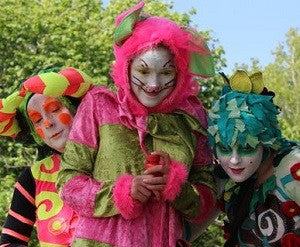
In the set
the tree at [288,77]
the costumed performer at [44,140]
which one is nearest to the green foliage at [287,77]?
the tree at [288,77]

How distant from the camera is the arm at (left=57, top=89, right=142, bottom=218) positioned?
111 inches

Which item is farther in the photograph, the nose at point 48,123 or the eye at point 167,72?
the nose at point 48,123

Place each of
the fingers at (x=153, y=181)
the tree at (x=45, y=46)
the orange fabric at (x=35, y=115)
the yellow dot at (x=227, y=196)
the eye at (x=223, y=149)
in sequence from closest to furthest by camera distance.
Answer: the fingers at (x=153, y=181)
the eye at (x=223, y=149)
the yellow dot at (x=227, y=196)
the orange fabric at (x=35, y=115)
the tree at (x=45, y=46)

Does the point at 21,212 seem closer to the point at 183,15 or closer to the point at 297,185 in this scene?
the point at 297,185

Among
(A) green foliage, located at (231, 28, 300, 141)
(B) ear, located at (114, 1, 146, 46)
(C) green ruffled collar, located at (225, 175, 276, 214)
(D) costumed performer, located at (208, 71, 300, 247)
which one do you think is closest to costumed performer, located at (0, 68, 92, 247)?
(B) ear, located at (114, 1, 146, 46)

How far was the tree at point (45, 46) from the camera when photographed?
8.09 metres

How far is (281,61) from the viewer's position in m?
25.5

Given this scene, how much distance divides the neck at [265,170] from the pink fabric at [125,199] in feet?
1.76

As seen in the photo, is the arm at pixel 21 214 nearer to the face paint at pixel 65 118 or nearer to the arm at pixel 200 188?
the face paint at pixel 65 118

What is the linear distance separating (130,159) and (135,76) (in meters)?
0.32

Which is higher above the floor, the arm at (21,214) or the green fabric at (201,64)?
the green fabric at (201,64)

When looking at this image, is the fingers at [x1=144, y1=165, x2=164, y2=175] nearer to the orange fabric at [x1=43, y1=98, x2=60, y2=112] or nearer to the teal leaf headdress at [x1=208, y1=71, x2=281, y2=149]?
the teal leaf headdress at [x1=208, y1=71, x2=281, y2=149]

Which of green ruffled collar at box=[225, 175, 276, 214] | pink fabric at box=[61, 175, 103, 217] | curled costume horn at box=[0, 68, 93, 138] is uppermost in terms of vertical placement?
curled costume horn at box=[0, 68, 93, 138]

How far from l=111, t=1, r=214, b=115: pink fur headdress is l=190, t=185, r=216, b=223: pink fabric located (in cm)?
34
